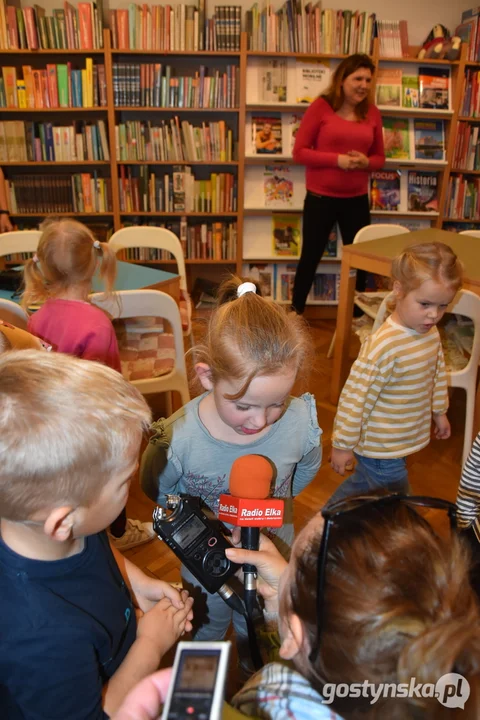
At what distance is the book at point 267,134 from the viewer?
3.65 meters

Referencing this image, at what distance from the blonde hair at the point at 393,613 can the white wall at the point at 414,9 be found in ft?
13.2

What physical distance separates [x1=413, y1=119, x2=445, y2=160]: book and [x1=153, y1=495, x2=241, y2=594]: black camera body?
3.71m

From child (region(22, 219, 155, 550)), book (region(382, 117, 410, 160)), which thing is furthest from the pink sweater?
book (region(382, 117, 410, 160))

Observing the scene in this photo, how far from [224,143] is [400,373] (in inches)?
109

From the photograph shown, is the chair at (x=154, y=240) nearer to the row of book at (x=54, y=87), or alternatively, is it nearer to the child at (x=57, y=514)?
the row of book at (x=54, y=87)

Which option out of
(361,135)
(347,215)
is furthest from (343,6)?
(347,215)

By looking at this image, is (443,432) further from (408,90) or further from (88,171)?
(88,171)

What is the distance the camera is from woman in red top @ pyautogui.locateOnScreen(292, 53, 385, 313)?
2986 mm

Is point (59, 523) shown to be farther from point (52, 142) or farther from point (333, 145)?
point (52, 142)

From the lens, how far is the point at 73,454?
61 centimetres

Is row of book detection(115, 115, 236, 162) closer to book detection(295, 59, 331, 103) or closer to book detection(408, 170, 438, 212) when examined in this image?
book detection(295, 59, 331, 103)

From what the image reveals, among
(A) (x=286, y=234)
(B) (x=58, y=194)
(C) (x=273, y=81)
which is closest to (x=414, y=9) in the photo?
Answer: (C) (x=273, y=81)

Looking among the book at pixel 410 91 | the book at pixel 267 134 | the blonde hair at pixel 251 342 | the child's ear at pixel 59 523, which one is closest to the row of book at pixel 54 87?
the book at pixel 267 134

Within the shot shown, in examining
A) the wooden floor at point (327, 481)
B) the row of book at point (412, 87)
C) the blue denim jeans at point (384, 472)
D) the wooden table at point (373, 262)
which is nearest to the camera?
the blue denim jeans at point (384, 472)
